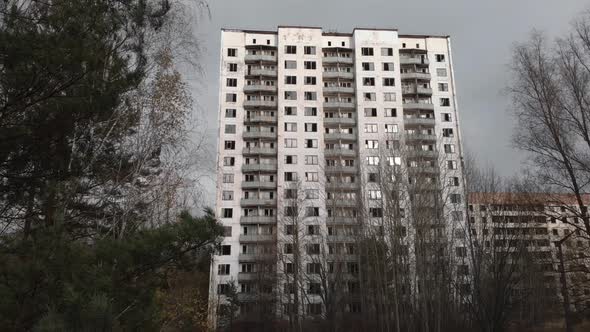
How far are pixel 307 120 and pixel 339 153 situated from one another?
6.13 meters

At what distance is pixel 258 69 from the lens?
61.6 m

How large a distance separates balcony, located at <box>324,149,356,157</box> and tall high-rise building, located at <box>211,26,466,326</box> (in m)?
0.13

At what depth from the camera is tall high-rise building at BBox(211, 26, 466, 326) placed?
5312 cm

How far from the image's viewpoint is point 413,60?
208ft

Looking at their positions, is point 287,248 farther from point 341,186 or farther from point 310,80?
point 310,80

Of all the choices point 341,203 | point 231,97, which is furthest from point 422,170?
point 231,97

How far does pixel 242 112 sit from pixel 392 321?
1441 inches

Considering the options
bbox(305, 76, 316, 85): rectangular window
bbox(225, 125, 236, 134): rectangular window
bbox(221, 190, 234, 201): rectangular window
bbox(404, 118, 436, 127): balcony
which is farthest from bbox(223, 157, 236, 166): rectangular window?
bbox(404, 118, 436, 127): balcony

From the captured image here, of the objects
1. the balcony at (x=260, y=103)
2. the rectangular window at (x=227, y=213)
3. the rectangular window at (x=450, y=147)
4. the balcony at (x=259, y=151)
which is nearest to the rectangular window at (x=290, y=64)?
the balcony at (x=260, y=103)

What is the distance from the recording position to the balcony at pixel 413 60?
208 feet

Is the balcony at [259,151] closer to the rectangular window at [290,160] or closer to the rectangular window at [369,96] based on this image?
the rectangular window at [290,160]

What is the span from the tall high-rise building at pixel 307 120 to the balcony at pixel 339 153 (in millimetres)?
127

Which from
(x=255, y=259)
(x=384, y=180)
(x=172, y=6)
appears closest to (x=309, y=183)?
(x=255, y=259)

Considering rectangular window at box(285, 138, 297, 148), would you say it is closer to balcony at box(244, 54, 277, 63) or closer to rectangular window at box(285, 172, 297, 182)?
rectangular window at box(285, 172, 297, 182)
